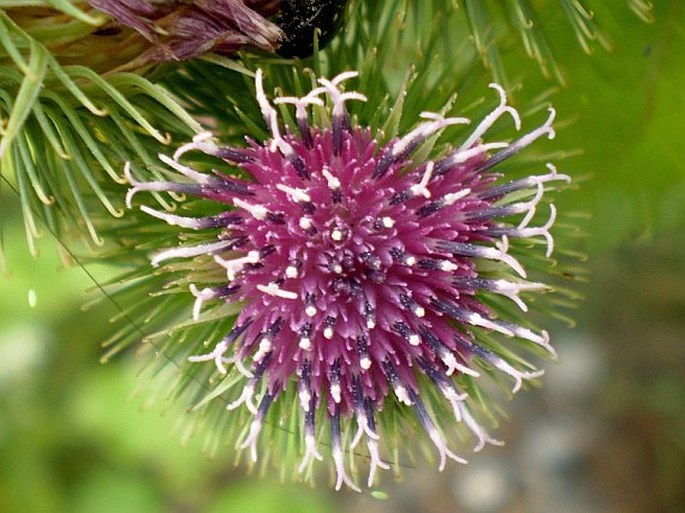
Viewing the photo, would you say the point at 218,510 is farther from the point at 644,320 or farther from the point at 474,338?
the point at 474,338

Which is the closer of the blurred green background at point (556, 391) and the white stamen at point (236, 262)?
the white stamen at point (236, 262)

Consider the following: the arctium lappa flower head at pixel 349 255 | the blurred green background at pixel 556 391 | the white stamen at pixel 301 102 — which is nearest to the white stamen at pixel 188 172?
the arctium lappa flower head at pixel 349 255

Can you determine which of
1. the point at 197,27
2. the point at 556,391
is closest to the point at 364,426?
the point at 197,27

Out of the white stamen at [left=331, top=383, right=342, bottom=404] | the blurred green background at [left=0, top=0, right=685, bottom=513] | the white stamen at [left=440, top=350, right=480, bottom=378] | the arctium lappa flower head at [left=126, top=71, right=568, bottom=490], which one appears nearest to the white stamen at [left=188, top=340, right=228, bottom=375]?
the arctium lappa flower head at [left=126, top=71, right=568, bottom=490]

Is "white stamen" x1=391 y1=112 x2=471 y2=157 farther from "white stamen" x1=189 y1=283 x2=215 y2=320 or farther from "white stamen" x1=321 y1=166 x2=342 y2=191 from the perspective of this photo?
"white stamen" x1=189 y1=283 x2=215 y2=320

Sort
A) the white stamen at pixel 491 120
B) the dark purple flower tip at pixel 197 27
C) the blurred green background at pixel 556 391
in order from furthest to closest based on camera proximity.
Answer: the blurred green background at pixel 556 391 < the white stamen at pixel 491 120 < the dark purple flower tip at pixel 197 27

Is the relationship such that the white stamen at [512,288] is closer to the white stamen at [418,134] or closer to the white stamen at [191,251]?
the white stamen at [418,134]

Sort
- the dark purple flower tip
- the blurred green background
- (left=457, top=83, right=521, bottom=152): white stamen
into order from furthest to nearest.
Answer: the blurred green background, (left=457, top=83, right=521, bottom=152): white stamen, the dark purple flower tip

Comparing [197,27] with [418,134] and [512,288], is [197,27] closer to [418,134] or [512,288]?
[418,134]
